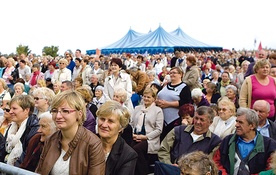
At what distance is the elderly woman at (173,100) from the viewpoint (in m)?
6.51

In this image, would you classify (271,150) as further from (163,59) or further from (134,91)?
(163,59)

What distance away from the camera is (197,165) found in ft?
10.9

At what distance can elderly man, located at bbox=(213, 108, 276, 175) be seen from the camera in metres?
4.38

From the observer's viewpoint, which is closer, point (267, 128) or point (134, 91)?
point (267, 128)

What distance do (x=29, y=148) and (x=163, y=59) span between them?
52.6 ft

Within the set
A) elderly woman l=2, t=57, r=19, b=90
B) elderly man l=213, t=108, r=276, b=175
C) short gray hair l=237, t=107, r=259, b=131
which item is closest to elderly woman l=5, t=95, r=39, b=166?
elderly man l=213, t=108, r=276, b=175

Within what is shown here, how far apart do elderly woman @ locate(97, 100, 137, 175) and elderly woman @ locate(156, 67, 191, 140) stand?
99.9 inches

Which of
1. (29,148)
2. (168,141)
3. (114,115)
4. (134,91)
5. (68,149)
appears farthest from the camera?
(134,91)

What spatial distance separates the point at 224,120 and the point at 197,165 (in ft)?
8.09

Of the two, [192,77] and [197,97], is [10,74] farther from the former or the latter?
[197,97]

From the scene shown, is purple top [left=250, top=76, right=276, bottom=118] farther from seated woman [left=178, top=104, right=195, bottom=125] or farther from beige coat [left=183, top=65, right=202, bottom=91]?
beige coat [left=183, top=65, right=202, bottom=91]

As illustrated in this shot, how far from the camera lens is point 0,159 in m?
4.93

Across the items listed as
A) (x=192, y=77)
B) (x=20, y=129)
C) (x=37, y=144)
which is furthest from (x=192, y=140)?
(x=192, y=77)

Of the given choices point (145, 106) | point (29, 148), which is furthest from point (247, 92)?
point (29, 148)
